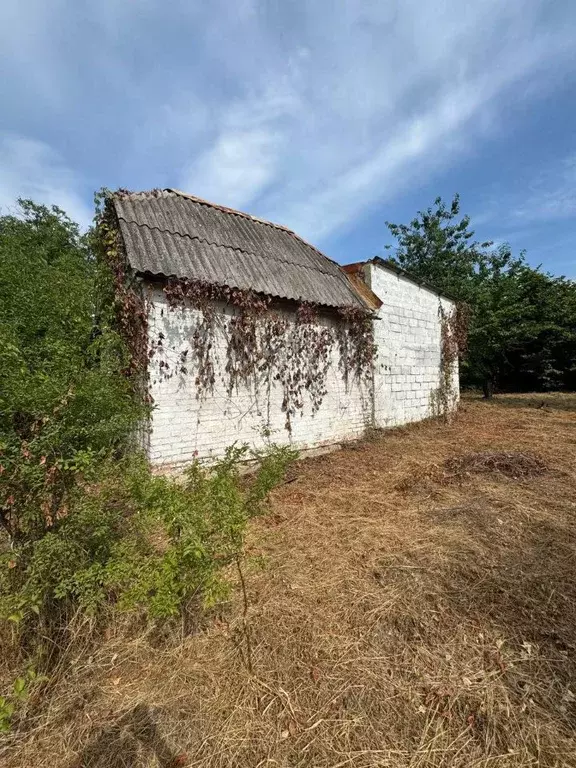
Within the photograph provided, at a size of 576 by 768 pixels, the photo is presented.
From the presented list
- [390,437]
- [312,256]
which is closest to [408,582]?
[390,437]

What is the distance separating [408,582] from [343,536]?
920 mm

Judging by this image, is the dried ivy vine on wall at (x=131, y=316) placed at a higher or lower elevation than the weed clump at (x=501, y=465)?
higher

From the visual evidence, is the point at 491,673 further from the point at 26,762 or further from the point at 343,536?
the point at 26,762

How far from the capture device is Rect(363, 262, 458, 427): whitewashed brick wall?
801cm

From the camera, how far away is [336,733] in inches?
67.4

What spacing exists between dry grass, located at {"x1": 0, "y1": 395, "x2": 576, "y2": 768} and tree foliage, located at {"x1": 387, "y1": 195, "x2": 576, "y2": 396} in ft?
40.7

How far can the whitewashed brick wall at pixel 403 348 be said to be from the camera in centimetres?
801

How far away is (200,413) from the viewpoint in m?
5.12

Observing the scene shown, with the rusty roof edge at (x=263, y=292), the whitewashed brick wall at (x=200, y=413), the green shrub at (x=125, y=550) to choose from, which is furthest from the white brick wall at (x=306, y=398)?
the green shrub at (x=125, y=550)

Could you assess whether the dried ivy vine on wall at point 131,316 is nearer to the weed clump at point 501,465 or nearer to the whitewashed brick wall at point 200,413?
the whitewashed brick wall at point 200,413

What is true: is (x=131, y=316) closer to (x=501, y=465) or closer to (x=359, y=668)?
(x=359, y=668)

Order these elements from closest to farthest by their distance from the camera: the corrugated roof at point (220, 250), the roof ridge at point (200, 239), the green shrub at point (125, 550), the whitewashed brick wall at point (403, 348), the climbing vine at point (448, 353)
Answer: the green shrub at point (125, 550), the corrugated roof at point (220, 250), the roof ridge at point (200, 239), the whitewashed brick wall at point (403, 348), the climbing vine at point (448, 353)

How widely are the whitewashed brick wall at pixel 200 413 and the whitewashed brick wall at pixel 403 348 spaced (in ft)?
6.13

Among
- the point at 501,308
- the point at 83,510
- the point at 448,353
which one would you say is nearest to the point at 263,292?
the point at 83,510
